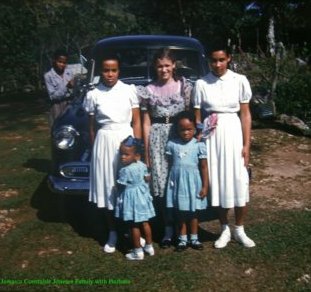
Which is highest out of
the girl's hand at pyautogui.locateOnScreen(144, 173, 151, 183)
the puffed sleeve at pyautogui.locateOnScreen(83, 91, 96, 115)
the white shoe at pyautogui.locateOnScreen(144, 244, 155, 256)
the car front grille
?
the puffed sleeve at pyautogui.locateOnScreen(83, 91, 96, 115)

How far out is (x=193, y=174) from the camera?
4.18 metres

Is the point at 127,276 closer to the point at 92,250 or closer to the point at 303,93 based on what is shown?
the point at 92,250

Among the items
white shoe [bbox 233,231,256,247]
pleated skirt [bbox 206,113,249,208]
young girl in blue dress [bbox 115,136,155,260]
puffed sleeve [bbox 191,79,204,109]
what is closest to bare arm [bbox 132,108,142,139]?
young girl in blue dress [bbox 115,136,155,260]

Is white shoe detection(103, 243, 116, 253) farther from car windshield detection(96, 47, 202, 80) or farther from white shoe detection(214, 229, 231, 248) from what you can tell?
car windshield detection(96, 47, 202, 80)

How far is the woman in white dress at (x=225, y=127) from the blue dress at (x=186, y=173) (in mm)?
119

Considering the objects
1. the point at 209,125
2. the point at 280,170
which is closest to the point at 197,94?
the point at 209,125

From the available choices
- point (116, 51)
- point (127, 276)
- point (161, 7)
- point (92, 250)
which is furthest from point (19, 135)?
point (161, 7)

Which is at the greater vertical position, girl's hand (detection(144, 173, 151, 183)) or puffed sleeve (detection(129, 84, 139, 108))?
puffed sleeve (detection(129, 84, 139, 108))

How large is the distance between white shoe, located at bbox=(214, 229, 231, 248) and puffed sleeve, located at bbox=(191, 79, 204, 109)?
4.17 ft

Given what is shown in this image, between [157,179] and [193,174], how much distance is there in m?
0.34

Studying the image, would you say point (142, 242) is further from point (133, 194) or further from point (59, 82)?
point (59, 82)

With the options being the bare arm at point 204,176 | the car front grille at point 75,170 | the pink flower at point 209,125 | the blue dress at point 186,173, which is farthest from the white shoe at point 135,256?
the pink flower at point 209,125

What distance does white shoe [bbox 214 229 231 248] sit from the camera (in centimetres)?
448

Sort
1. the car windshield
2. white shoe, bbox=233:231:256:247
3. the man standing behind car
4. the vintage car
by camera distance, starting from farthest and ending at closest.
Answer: the man standing behind car
the car windshield
the vintage car
white shoe, bbox=233:231:256:247
